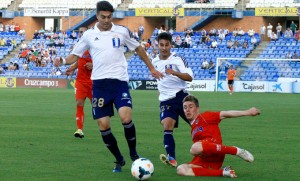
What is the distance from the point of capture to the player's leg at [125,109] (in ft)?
35.0

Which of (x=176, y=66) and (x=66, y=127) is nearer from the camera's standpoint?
(x=176, y=66)

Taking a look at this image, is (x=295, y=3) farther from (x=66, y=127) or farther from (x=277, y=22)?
(x=66, y=127)

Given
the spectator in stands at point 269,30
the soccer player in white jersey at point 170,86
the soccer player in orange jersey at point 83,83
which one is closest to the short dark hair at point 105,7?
the soccer player in white jersey at point 170,86

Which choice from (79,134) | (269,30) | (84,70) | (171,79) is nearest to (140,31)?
(269,30)

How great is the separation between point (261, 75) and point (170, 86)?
38.8m

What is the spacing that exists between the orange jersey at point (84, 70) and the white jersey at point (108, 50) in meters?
5.43

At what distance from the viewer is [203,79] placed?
52.0 metres

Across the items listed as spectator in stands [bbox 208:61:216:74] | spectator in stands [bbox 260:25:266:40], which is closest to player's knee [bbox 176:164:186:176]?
spectator in stands [bbox 208:61:216:74]

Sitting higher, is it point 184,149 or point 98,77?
point 98,77

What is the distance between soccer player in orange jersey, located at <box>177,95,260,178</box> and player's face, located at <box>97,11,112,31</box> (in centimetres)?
157

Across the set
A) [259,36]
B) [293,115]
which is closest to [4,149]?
[293,115]

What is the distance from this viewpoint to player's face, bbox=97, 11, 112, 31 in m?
10.7

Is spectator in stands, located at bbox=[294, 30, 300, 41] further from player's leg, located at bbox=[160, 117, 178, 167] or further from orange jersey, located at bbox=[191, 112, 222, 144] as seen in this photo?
orange jersey, located at bbox=[191, 112, 222, 144]

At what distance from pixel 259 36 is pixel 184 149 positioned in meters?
43.4
